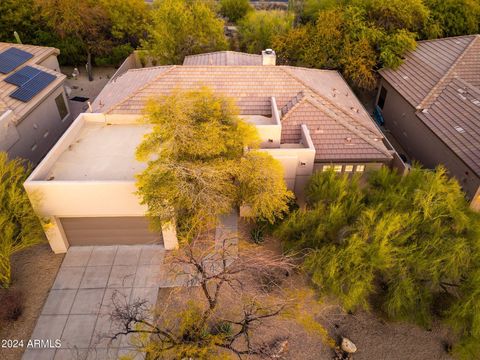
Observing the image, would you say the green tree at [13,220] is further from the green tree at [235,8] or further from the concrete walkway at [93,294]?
the green tree at [235,8]

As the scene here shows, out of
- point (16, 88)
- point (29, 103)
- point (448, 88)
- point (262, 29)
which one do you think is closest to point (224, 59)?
point (262, 29)

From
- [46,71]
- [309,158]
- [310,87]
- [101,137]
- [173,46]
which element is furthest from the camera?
[173,46]

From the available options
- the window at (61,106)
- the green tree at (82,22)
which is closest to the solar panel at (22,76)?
the window at (61,106)

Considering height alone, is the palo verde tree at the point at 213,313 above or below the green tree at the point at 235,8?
below

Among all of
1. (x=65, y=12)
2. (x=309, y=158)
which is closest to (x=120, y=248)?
(x=309, y=158)

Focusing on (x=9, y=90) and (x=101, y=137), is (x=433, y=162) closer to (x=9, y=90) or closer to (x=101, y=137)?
(x=101, y=137)

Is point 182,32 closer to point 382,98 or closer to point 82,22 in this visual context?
point 82,22

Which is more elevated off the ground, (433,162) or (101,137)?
(101,137)

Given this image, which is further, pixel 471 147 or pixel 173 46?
pixel 173 46
